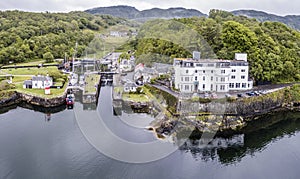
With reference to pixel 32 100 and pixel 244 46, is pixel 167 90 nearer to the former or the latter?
pixel 244 46

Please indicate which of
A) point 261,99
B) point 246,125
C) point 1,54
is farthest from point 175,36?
point 1,54

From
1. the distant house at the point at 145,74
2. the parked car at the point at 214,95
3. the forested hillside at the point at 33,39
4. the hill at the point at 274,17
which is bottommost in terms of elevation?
the parked car at the point at 214,95

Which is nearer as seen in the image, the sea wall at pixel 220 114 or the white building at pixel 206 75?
the sea wall at pixel 220 114

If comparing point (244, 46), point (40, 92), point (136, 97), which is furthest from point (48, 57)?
point (244, 46)

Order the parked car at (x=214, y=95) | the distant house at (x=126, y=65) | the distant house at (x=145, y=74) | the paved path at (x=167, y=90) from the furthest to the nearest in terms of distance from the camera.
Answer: the distant house at (x=126, y=65) → the distant house at (x=145, y=74) → the paved path at (x=167, y=90) → the parked car at (x=214, y=95)

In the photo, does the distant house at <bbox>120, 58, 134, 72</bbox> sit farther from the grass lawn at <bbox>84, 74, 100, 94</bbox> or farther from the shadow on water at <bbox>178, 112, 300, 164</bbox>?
the shadow on water at <bbox>178, 112, 300, 164</bbox>

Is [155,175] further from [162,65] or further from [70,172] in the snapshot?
[162,65]

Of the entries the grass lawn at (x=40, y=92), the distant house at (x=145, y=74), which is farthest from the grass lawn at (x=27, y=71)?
the distant house at (x=145, y=74)

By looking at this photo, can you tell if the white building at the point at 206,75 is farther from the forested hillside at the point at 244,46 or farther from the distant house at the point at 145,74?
the distant house at the point at 145,74
